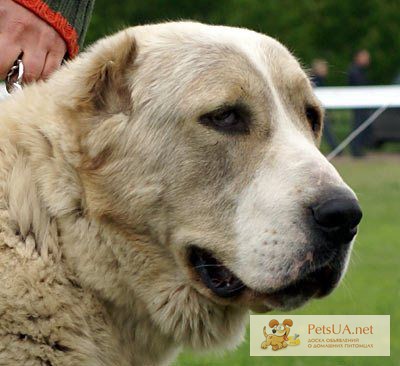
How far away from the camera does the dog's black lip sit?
3.50 meters

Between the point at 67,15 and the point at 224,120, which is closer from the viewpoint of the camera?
the point at 224,120

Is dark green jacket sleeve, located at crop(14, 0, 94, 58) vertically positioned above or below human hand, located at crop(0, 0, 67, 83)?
above

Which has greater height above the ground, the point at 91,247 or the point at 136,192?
the point at 136,192

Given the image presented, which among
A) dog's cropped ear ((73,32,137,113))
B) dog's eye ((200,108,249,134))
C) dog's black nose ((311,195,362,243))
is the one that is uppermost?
dog's cropped ear ((73,32,137,113))

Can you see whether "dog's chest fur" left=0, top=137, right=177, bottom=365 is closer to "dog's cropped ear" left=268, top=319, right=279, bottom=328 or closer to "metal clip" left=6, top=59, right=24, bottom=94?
"metal clip" left=6, top=59, right=24, bottom=94

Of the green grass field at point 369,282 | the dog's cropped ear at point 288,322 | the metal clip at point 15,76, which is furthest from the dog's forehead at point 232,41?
the dog's cropped ear at point 288,322

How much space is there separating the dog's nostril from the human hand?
1308 millimetres

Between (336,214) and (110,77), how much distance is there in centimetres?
97

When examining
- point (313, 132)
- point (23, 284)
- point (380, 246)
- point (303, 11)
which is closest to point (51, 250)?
point (23, 284)

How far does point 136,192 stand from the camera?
351 cm

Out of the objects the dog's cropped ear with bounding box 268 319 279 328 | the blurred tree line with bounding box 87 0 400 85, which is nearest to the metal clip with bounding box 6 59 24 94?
the dog's cropped ear with bounding box 268 319 279 328

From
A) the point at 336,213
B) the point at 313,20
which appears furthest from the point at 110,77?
the point at 313,20

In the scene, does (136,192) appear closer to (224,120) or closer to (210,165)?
A: (210,165)

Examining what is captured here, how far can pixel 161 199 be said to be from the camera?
3523 mm
